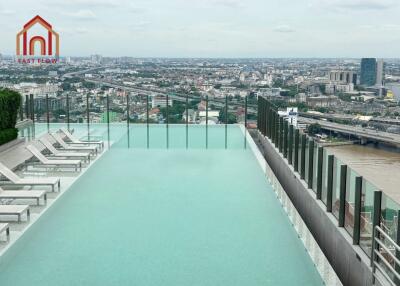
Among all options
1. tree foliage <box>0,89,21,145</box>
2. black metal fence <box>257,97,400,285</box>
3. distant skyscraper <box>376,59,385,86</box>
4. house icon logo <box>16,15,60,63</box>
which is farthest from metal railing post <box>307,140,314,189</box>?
distant skyscraper <box>376,59,385,86</box>

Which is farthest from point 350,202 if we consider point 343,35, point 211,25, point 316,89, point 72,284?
point 343,35

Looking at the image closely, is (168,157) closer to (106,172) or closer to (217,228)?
(106,172)

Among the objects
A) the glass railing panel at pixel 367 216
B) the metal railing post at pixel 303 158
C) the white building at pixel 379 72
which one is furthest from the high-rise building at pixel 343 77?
the glass railing panel at pixel 367 216

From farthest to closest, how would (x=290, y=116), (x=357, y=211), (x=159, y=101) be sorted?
1. (x=159, y=101)
2. (x=290, y=116)
3. (x=357, y=211)

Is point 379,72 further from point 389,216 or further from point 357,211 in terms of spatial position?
point 389,216

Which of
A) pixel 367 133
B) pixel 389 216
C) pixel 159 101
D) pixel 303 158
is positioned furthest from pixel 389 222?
pixel 159 101

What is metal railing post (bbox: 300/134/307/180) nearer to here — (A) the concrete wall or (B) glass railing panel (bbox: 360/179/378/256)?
(A) the concrete wall
